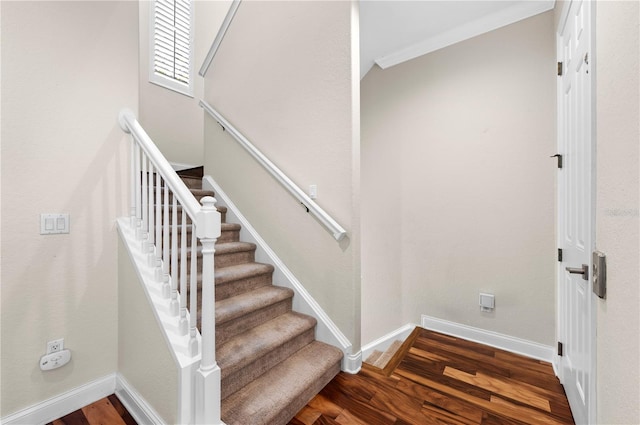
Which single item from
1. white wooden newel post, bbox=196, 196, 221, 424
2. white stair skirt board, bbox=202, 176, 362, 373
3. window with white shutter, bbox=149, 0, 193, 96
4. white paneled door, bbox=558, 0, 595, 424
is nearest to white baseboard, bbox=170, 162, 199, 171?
window with white shutter, bbox=149, 0, 193, 96

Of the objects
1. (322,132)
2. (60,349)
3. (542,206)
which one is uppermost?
(322,132)

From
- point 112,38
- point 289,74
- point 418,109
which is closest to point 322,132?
point 289,74

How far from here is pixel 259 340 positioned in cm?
167

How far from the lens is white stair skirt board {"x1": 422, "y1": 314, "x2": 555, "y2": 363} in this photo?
2115 millimetres

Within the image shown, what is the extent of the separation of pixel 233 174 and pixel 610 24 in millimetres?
2554

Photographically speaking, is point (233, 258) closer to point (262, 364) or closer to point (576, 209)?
point (262, 364)

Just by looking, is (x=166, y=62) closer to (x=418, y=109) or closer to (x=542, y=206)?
(x=418, y=109)

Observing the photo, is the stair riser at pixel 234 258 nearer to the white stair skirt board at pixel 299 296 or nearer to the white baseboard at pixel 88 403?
the white stair skirt board at pixel 299 296

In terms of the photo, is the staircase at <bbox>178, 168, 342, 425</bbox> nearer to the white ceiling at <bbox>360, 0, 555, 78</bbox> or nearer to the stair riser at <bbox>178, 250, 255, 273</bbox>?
the stair riser at <bbox>178, 250, 255, 273</bbox>

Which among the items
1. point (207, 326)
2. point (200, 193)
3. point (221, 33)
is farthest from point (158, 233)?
point (221, 33)

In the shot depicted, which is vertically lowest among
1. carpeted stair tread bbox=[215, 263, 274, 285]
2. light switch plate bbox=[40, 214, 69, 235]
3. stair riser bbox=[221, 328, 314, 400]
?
stair riser bbox=[221, 328, 314, 400]

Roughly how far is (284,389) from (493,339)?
1906 mm

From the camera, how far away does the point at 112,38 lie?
1.66 meters

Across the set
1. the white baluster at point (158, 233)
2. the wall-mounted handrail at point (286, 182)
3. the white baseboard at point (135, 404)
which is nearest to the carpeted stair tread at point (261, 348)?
the white baseboard at point (135, 404)
